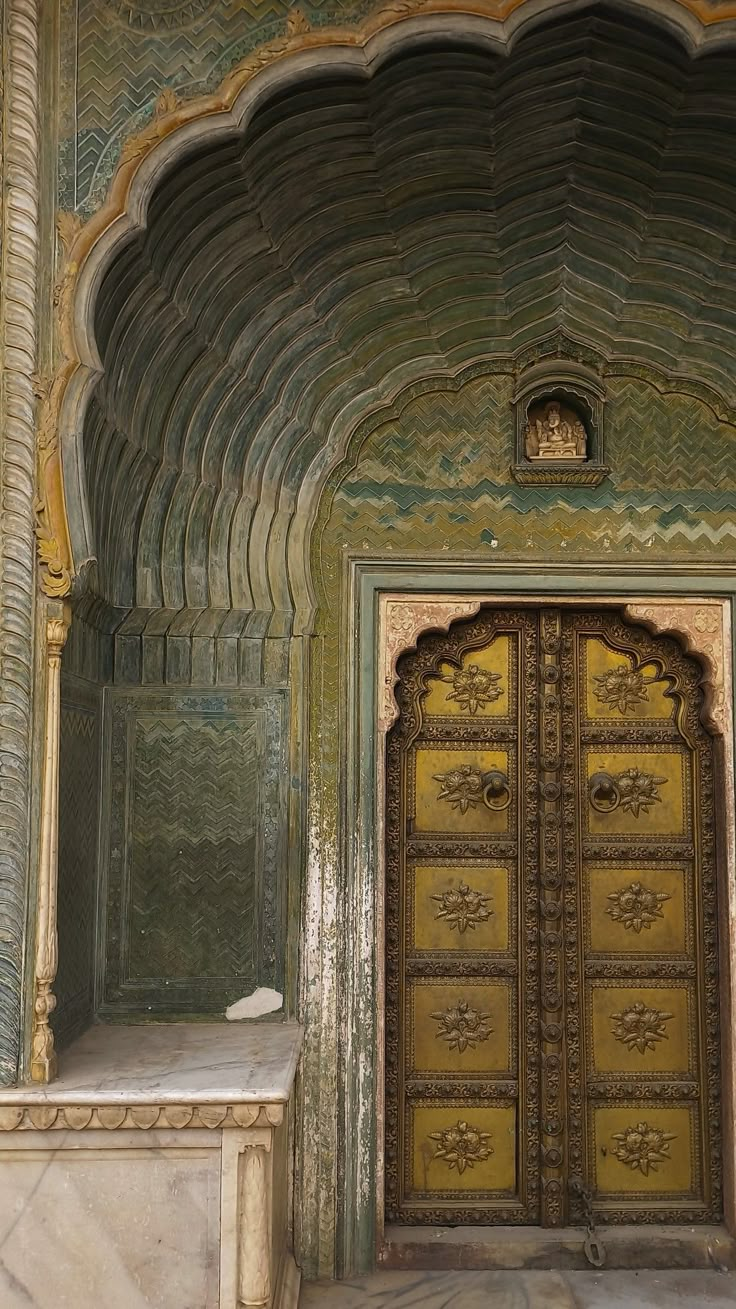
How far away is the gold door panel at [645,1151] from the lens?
450cm

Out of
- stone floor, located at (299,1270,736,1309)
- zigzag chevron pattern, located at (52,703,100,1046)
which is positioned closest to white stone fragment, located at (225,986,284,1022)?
zigzag chevron pattern, located at (52,703,100,1046)

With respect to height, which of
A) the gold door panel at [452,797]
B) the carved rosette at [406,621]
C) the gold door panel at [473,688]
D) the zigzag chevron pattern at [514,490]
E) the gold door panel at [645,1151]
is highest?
the zigzag chevron pattern at [514,490]

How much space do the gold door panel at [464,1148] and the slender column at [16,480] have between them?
1811 mm

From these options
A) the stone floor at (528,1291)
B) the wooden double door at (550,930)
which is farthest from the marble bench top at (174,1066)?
the stone floor at (528,1291)

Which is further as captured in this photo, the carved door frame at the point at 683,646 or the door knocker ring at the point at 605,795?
the door knocker ring at the point at 605,795

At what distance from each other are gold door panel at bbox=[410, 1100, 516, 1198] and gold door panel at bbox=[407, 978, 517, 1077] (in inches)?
6.0

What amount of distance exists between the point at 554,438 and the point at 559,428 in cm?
5

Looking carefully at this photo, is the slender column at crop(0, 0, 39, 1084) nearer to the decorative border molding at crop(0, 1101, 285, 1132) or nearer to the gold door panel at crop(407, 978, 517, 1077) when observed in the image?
the decorative border molding at crop(0, 1101, 285, 1132)

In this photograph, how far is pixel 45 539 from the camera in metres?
3.48

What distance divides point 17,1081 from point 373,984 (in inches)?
57.4

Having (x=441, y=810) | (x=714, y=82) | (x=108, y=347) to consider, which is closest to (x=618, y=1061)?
(x=441, y=810)

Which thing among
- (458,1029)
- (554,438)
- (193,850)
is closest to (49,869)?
(193,850)

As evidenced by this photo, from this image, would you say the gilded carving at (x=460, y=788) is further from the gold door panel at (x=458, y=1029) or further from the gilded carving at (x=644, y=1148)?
the gilded carving at (x=644, y=1148)

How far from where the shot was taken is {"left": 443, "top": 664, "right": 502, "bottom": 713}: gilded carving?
4691mm
